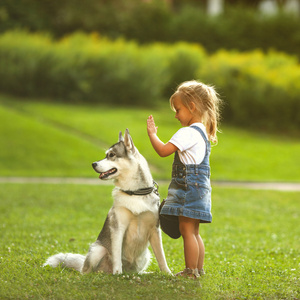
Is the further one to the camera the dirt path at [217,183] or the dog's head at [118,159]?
the dirt path at [217,183]

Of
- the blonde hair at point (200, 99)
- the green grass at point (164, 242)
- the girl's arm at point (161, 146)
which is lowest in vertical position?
the green grass at point (164, 242)

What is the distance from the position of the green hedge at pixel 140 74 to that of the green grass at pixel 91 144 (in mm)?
1208

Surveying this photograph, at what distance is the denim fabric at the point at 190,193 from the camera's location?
536 cm

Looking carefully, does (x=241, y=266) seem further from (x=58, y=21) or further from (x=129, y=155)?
(x=58, y=21)

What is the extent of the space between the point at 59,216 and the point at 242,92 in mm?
16564

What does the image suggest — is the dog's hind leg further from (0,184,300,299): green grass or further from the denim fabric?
the denim fabric

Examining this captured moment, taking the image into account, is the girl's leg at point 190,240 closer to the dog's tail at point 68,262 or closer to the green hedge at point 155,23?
the dog's tail at point 68,262

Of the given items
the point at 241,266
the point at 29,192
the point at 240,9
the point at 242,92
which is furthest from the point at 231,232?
the point at 240,9

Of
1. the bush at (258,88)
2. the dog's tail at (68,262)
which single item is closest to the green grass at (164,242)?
the dog's tail at (68,262)

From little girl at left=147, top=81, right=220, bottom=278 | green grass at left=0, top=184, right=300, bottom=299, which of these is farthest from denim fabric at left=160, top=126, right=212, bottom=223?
green grass at left=0, top=184, right=300, bottom=299

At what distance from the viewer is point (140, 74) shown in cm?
2888

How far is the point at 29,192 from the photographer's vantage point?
13789mm

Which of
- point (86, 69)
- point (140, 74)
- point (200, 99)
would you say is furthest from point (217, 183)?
point (86, 69)

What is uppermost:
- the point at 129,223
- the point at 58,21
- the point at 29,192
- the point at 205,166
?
the point at 58,21
